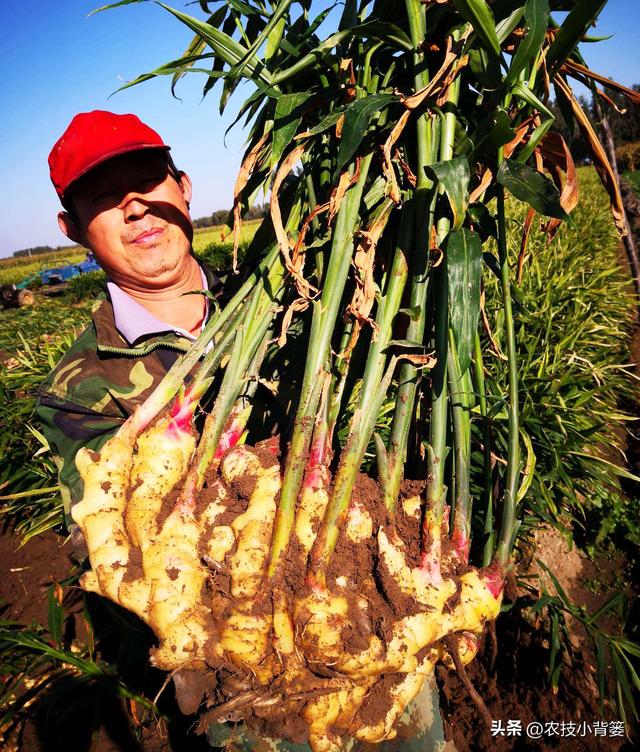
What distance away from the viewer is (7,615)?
101 inches

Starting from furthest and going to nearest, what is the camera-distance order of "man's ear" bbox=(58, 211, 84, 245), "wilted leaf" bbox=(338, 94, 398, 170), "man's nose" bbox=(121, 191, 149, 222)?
"man's ear" bbox=(58, 211, 84, 245) → "man's nose" bbox=(121, 191, 149, 222) → "wilted leaf" bbox=(338, 94, 398, 170)

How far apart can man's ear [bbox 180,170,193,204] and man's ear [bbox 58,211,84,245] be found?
446mm

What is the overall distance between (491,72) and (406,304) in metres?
0.44

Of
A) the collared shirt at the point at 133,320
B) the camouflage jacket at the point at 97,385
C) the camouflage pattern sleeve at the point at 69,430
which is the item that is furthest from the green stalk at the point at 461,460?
the collared shirt at the point at 133,320

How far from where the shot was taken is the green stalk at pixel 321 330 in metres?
0.96

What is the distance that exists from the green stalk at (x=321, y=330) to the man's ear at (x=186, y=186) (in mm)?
1282

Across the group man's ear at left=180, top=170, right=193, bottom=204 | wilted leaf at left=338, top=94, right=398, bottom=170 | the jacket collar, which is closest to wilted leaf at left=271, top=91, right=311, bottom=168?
wilted leaf at left=338, top=94, right=398, bottom=170

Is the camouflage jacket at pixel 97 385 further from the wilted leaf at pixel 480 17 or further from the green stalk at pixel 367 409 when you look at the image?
the wilted leaf at pixel 480 17

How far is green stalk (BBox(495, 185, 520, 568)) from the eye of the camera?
37.5 inches

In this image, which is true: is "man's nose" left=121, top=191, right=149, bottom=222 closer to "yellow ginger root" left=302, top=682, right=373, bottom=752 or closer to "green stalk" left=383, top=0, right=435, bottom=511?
"green stalk" left=383, top=0, right=435, bottom=511

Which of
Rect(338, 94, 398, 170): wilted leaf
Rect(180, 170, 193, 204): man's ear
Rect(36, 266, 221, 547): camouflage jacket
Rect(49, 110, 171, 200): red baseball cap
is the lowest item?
Rect(36, 266, 221, 547): camouflage jacket

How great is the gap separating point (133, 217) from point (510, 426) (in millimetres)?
1464

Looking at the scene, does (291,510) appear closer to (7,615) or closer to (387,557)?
(387,557)

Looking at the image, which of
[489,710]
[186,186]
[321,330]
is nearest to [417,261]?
[321,330]
